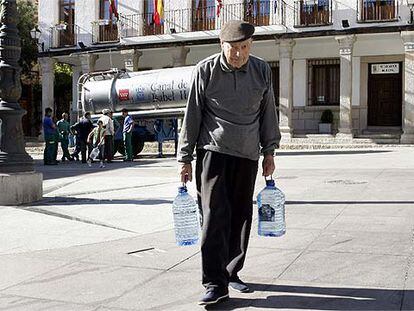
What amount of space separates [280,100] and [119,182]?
14.7 meters

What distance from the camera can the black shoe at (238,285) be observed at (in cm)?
418

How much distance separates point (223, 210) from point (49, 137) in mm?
15562

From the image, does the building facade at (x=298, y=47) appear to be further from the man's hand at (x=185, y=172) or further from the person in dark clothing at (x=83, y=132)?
the man's hand at (x=185, y=172)

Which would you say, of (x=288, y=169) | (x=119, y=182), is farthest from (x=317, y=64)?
(x=119, y=182)

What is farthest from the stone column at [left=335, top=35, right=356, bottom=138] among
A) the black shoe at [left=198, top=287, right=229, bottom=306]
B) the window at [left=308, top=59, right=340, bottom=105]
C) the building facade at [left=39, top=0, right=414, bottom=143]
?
the black shoe at [left=198, top=287, right=229, bottom=306]

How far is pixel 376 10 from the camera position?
2461cm

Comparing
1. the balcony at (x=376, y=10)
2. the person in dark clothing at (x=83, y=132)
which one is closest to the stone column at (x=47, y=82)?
the person in dark clothing at (x=83, y=132)

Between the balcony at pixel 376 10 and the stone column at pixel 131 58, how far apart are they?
10553 mm

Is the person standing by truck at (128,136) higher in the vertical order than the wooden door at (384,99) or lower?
lower

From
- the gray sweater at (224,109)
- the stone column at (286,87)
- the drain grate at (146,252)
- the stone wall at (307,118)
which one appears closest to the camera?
the gray sweater at (224,109)

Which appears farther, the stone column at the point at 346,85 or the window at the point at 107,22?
the window at the point at 107,22

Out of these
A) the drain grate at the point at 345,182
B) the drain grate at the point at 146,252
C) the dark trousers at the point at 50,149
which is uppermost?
the dark trousers at the point at 50,149

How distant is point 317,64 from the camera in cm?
2748

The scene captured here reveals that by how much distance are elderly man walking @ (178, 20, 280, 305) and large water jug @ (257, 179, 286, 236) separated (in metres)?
0.15
